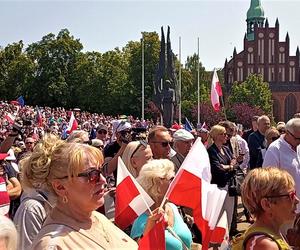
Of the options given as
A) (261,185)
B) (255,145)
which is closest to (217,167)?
(255,145)

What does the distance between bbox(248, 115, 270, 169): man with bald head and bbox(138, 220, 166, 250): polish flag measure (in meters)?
5.46

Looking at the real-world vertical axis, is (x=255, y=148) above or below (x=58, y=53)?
below

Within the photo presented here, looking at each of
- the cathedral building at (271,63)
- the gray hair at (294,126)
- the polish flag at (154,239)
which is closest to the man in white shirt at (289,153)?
the gray hair at (294,126)

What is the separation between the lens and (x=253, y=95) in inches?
2472

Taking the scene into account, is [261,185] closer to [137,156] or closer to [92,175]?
[92,175]

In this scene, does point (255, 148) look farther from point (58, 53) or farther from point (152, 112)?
point (58, 53)

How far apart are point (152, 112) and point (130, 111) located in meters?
3.00

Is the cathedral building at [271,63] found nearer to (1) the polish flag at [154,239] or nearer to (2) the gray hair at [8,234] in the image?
(1) the polish flag at [154,239]

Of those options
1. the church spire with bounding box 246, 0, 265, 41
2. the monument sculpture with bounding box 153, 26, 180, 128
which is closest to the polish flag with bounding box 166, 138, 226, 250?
the monument sculpture with bounding box 153, 26, 180, 128

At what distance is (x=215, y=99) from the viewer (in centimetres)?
1582

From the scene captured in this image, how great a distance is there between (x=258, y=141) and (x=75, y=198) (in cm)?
621

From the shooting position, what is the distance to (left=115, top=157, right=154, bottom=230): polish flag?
3580 millimetres

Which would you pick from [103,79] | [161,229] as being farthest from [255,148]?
[103,79]

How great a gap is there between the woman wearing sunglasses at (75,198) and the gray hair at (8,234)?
33 cm
